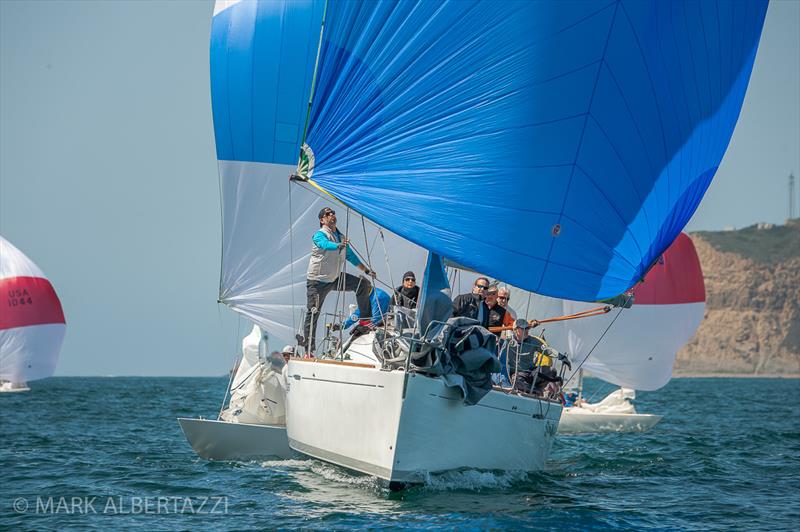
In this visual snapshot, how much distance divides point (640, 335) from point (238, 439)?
40.2ft

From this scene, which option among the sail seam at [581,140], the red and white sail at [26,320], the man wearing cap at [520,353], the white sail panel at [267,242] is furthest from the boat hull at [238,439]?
the red and white sail at [26,320]

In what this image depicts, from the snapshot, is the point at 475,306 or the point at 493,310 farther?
the point at 493,310

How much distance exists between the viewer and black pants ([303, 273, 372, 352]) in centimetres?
1160

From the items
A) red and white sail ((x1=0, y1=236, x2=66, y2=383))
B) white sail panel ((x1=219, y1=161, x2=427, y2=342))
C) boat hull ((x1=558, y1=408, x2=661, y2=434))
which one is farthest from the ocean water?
red and white sail ((x1=0, y1=236, x2=66, y2=383))

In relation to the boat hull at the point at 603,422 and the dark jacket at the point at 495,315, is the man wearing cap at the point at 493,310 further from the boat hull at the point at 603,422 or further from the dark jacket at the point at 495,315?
the boat hull at the point at 603,422

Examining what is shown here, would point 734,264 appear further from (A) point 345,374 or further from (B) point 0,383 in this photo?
(A) point 345,374

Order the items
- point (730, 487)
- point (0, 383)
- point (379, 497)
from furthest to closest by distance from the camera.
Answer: point (0, 383), point (730, 487), point (379, 497)

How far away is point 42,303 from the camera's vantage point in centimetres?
3638

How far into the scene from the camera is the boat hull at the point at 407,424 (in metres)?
8.92

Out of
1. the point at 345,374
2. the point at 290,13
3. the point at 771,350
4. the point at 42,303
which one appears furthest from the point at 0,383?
the point at 771,350

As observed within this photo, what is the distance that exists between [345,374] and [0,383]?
34.8 meters

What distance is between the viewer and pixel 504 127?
9859 millimetres

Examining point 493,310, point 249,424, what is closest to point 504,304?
point 493,310

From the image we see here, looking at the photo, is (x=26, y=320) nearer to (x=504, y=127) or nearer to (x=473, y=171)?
(x=473, y=171)
